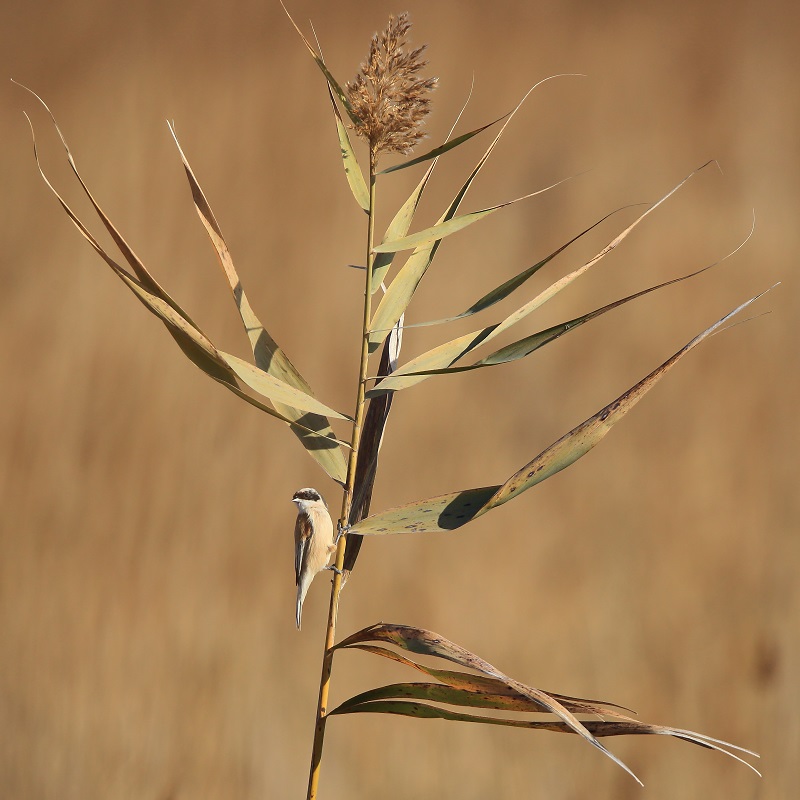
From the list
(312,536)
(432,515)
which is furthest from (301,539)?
(432,515)

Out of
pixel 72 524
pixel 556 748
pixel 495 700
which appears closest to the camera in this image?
pixel 495 700

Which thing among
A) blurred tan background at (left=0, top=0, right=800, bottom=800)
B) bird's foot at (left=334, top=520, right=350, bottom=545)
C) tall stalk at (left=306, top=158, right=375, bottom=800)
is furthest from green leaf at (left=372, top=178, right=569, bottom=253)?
blurred tan background at (left=0, top=0, right=800, bottom=800)

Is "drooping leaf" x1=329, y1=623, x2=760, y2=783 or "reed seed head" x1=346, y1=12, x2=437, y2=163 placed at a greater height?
"reed seed head" x1=346, y1=12, x2=437, y2=163

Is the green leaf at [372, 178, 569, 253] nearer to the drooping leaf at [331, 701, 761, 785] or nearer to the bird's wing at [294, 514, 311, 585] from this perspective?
the bird's wing at [294, 514, 311, 585]

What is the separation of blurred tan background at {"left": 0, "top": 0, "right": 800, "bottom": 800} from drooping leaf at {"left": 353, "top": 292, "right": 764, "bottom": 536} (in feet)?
2.31

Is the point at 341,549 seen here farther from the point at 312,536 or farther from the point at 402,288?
the point at 402,288

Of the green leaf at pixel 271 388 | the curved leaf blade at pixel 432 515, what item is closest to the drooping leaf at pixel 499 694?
the curved leaf blade at pixel 432 515

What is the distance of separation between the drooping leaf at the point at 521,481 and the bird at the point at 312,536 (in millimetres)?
47

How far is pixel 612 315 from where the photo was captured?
4.66ft

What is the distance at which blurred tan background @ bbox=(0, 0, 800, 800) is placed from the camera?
1350 millimetres

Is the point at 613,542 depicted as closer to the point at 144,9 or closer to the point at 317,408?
the point at 317,408

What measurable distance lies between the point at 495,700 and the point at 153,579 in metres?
0.93

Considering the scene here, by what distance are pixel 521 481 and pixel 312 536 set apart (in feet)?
0.66

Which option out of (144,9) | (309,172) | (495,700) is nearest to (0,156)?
(144,9)
